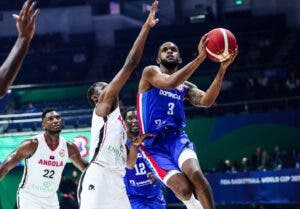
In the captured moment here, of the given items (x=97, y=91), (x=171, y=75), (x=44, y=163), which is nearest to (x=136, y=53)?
(x=171, y=75)

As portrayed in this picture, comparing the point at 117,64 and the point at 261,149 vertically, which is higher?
the point at 117,64

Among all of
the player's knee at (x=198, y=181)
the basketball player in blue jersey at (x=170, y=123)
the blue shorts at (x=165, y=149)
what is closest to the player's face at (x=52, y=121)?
the basketball player in blue jersey at (x=170, y=123)

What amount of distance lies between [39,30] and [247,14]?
895 centimetres

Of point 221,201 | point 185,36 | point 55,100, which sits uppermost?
point 185,36

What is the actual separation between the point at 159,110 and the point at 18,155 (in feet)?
7.03

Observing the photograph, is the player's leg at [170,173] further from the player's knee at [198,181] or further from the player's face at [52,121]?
the player's face at [52,121]

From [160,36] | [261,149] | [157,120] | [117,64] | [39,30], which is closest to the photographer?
[157,120]

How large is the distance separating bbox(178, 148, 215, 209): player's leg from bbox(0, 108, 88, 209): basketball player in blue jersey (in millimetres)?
1779

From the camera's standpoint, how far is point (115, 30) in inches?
1023

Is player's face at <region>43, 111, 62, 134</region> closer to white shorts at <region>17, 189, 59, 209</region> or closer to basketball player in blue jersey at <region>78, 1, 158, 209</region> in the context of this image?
white shorts at <region>17, 189, 59, 209</region>

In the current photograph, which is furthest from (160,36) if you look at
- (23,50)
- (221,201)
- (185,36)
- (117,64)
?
(23,50)

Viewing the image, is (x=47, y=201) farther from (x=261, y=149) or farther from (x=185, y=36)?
(x=185, y=36)

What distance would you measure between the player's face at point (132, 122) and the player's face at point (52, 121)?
117cm

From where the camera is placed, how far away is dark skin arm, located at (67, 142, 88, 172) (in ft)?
25.3
